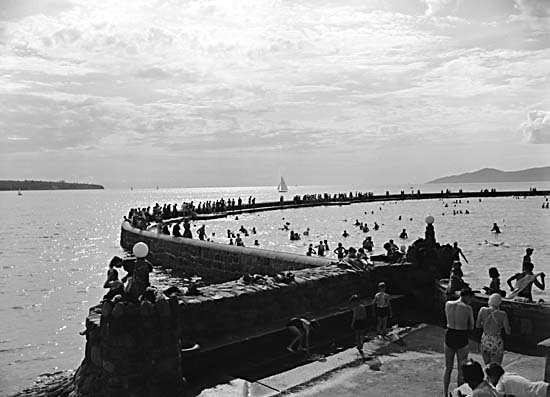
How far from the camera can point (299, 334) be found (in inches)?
378

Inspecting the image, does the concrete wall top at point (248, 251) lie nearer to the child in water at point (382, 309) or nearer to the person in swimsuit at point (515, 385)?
the child in water at point (382, 309)

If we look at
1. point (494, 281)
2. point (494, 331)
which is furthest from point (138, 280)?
point (494, 281)

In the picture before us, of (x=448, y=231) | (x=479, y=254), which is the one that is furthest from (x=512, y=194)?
(x=479, y=254)

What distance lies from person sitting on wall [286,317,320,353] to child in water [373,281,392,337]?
1.46 metres

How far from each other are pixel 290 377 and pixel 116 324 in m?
2.78

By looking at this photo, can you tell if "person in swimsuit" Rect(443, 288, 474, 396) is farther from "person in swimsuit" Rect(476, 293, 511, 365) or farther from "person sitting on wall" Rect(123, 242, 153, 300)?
"person sitting on wall" Rect(123, 242, 153, 300)

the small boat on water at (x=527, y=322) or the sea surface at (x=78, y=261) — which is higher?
the small boat on water at (x=527, y=322)

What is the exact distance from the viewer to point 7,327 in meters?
18.8

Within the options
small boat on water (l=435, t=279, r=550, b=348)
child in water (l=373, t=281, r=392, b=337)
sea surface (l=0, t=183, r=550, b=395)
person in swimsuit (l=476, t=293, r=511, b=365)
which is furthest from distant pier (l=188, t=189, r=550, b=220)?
person in swimsuit (l=476, t=293, r=511, b=365)

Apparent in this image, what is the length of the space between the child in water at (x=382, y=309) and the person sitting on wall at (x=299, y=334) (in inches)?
57.5

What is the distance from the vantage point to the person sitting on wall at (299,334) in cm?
956

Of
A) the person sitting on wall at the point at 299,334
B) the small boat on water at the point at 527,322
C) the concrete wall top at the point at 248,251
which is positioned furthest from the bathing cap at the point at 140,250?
the concrete wall top at the point at 248,251

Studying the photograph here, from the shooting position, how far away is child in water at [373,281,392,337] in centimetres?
1020

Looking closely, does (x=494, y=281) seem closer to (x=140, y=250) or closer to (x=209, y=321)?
(x=209, y=321)
